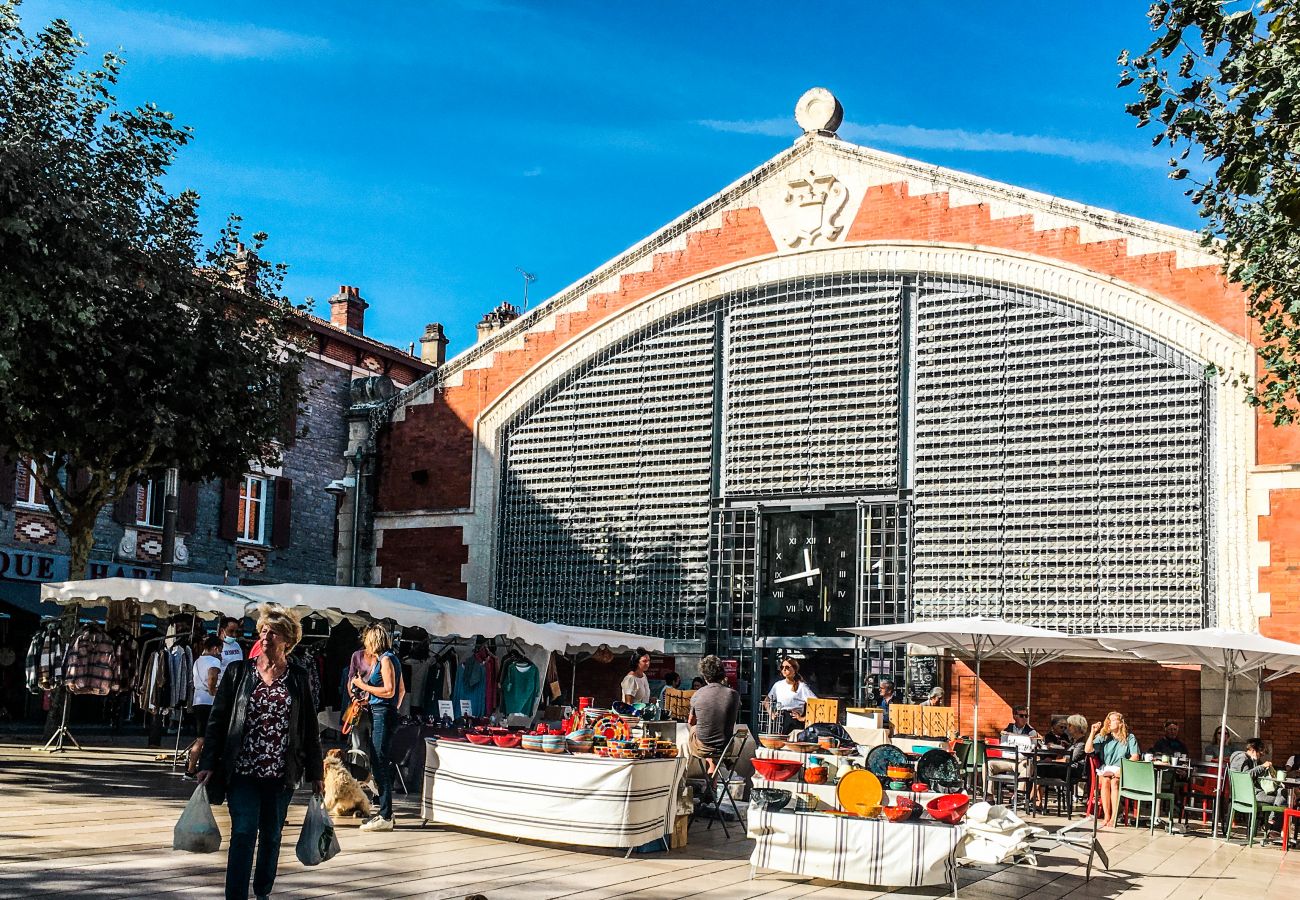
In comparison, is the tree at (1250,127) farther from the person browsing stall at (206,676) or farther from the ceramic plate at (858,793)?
the person browsing stall at (206,676)

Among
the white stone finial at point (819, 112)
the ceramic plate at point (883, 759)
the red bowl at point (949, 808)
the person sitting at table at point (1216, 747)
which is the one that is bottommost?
the person sitting at table at point (1216, 747)

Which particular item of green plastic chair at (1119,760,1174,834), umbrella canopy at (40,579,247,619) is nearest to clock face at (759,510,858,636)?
green plastic chair at (1119,760,1174,834)

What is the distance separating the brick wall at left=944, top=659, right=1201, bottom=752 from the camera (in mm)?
16172

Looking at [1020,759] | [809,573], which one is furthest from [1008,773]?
[809,573]

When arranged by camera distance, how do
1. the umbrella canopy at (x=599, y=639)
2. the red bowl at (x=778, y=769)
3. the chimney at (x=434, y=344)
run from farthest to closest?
the chimney at (x=434, y=344) < the umbrella canopy at (x=599, y=639) < the red bowl at (x=778, y=769)

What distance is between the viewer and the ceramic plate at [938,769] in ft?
32.6

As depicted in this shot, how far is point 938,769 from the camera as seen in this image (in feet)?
32.8

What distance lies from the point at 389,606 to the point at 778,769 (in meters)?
6.18

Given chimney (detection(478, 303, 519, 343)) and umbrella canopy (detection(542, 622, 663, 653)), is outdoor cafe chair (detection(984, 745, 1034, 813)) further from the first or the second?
chimney (detection(478, 303, 519, 343))

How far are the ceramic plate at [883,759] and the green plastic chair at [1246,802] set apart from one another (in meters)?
5.28

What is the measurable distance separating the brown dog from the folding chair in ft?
9.44

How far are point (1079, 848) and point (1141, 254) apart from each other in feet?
30.7

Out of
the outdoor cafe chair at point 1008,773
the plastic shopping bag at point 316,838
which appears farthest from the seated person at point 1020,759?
the plastic shopping bag at point 316,838

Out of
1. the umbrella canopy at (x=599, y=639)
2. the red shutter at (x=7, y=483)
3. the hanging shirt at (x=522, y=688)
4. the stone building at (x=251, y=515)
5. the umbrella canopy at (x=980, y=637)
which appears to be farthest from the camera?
the stone building at (x=251, y=515)
